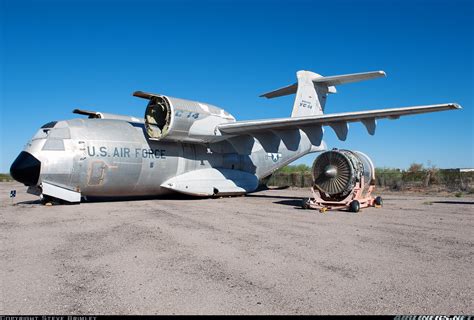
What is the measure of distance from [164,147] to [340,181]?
7.41m

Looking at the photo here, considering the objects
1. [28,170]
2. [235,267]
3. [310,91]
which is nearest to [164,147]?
[28,170]

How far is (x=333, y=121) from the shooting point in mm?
14914

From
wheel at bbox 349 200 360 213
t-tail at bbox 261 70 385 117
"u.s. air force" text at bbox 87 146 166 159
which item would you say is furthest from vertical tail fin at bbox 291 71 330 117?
wheel at bbox 349 200 360 213

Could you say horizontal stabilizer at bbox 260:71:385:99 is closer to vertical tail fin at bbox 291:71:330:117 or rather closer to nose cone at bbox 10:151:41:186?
vertical tail fin at bbox 291:71:330:117

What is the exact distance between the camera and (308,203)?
13039 mm

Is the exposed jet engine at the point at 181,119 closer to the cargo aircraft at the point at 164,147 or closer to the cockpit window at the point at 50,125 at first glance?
the cargo aircraft at the point at 164,147

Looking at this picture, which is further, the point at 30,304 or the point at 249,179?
the point at 249,179

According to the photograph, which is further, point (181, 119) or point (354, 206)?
point (181, 119)

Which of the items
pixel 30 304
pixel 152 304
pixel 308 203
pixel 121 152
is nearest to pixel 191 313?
pixel 152 304

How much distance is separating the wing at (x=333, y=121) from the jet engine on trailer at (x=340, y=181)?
1.57 metres

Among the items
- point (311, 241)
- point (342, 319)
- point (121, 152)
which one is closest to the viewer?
point (342, 319)

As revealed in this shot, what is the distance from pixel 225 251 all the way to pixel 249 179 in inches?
513

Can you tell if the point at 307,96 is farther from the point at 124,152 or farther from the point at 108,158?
the point at 108,158

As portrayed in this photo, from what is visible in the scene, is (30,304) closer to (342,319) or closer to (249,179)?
(342,319)
